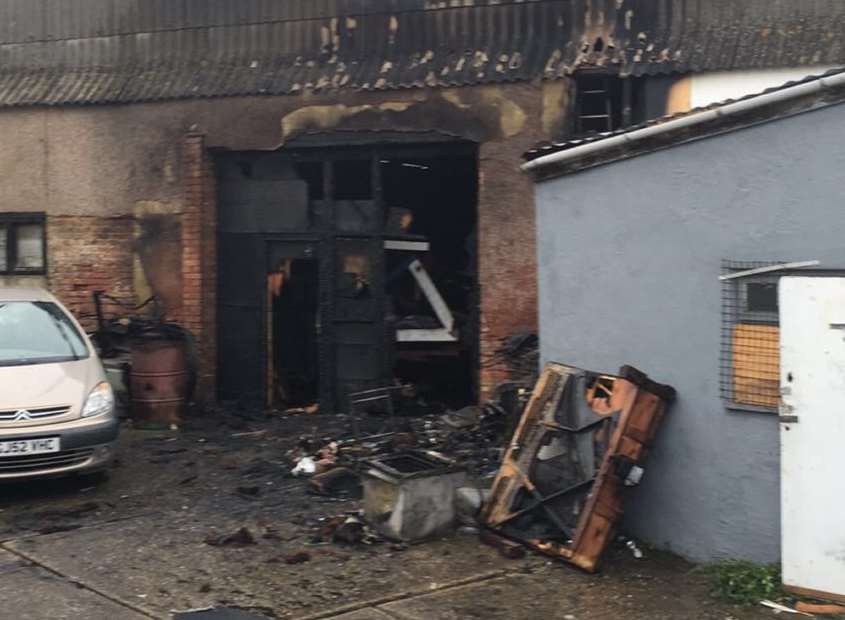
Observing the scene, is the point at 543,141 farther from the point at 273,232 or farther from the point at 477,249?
the point at 273,232

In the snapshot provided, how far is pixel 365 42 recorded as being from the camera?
1109 cm

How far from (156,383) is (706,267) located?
253 inches

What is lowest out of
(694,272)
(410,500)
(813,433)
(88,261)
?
(410,500)

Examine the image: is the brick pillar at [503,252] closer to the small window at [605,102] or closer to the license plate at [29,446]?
the small window at [605,102]

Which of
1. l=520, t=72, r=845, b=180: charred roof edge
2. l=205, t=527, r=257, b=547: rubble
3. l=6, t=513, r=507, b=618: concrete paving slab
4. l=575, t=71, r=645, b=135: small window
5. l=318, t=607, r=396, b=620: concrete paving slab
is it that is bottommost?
l=318, t=607, r=396, b=620: concrete paving slab

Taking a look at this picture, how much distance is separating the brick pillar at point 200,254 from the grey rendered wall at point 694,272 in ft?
17.8

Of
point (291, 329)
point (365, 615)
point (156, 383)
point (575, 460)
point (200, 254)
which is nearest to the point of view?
point (365, 615)

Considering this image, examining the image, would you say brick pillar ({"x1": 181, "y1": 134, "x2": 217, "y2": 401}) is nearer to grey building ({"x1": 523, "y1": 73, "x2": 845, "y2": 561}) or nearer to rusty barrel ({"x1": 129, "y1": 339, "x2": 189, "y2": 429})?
rusty barrel ({"x1": 129, "y1": 339, "x2": 189, "y2": 429})

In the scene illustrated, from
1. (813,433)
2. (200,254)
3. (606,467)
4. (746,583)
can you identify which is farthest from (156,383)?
(813,433)

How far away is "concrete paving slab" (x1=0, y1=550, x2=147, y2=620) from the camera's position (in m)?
5.60

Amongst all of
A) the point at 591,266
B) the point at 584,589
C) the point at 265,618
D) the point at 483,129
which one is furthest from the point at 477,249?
the point at 265,618

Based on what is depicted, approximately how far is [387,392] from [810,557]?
5.40m

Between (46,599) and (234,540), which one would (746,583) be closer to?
(234,540)

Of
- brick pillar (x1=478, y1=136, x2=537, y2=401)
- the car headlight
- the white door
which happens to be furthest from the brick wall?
the white door
